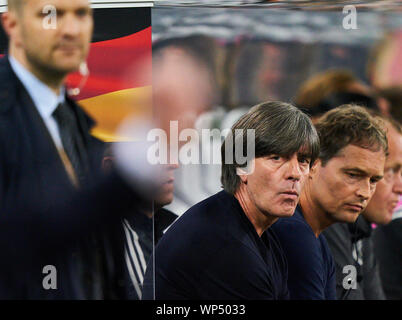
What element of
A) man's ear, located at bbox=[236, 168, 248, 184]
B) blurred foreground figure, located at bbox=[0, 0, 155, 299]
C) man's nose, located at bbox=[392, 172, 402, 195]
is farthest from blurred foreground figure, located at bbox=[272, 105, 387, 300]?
blurred foreground figure, located at bbox=[0, 0, 155, 299]

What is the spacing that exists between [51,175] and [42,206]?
147 millimetres

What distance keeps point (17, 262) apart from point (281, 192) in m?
1.25

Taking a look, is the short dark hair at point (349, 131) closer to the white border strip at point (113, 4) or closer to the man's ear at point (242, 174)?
the man's ear at point (242, 174)

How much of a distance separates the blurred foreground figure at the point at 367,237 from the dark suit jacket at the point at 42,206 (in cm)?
106

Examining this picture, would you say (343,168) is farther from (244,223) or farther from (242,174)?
(244,223)

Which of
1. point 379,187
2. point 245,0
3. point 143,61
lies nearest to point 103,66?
point 143,61

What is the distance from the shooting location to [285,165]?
3.31 meters

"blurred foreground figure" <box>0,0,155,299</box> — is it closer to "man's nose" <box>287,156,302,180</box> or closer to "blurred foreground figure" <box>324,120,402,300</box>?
"man's nose" <box>287,156,302,180</box>

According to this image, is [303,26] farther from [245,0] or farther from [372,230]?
[372,230]

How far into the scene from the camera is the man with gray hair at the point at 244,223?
3.13 meters

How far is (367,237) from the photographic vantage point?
12.1ft

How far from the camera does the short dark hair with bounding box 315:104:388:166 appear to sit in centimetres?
359

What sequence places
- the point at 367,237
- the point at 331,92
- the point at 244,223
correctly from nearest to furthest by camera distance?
the point at 244,223, the point at 331,92, the point at 367,237

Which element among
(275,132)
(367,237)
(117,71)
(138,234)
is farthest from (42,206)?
(367,237)
